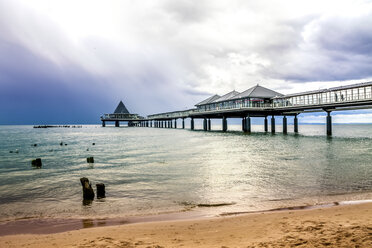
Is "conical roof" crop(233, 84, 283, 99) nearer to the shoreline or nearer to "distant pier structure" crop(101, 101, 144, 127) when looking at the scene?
the shoreline

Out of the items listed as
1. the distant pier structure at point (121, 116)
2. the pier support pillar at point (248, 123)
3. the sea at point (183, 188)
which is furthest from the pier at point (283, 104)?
the distant pier structure at point (121, 116)

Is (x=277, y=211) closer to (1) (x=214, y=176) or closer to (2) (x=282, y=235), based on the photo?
(2) (x=282, y=235)

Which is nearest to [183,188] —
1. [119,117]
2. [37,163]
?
[37,163]

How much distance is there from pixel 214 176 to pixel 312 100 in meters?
41.1

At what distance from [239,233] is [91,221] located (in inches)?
191

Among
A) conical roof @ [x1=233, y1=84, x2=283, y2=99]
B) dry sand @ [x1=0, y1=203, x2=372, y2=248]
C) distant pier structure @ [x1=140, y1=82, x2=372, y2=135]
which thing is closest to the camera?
dry sand @ [x1=0, y1=203, x2=372, y2=248]

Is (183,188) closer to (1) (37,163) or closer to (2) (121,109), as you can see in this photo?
(1) (37,163)

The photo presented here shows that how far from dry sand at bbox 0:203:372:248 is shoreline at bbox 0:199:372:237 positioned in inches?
17.4

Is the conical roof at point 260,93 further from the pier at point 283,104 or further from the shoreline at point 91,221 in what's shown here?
the shoreline at point 91,221

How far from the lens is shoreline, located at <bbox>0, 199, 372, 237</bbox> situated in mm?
A: 8109

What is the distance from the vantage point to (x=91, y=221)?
877cm

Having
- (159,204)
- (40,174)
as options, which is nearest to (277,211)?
(159,204)

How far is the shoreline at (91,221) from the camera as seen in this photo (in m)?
8.11

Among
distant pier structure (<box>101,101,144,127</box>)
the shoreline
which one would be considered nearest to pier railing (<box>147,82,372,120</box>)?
the shoreline
